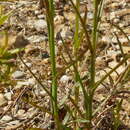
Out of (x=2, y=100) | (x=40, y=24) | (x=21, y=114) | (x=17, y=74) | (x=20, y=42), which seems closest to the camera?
(x=21, y=114)

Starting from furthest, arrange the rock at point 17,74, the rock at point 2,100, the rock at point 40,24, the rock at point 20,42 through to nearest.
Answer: the rock at point 40,24 → the rock at point 20,42 → the rock at point 17,74 → the rock at point 2,100

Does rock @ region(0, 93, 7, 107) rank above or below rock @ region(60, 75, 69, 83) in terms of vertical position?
below

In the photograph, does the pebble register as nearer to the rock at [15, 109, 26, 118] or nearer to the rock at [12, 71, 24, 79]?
the rock at [12, 71, 24, 79]

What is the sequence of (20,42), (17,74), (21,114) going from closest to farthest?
(21,114) < (17,74) < (20,42)

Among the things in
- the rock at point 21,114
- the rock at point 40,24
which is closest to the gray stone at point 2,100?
the rock at point 21,114

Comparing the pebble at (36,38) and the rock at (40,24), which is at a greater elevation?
the rock at (40,24)

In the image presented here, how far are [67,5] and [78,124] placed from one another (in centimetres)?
128

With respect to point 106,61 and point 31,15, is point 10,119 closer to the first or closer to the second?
point 106,61

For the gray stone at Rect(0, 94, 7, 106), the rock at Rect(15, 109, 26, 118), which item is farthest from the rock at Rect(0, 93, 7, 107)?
the rock at Rect(15, 109, 26, 118)

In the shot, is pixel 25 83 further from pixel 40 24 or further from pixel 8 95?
pixel 40 24

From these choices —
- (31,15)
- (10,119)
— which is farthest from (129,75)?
(31,15)

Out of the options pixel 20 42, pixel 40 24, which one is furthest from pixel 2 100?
pixel 40 24

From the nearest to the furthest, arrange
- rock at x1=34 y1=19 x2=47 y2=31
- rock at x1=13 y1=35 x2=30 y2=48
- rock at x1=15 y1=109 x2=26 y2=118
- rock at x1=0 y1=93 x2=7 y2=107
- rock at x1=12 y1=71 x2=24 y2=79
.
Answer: rock at x1=15 y1=109 x2=26 y2=118 < rock at x1=0 y1=93 x2=7 y2=107 < rock at x1=12 y1=71 x2=24 y2=79 < rock at x1=13 y1=35 x2=30 y2=48 < rock at x1=34 y1=19 x2=47 y2=31

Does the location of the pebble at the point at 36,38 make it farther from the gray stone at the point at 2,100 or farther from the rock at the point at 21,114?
the rock at the point at 21,114
